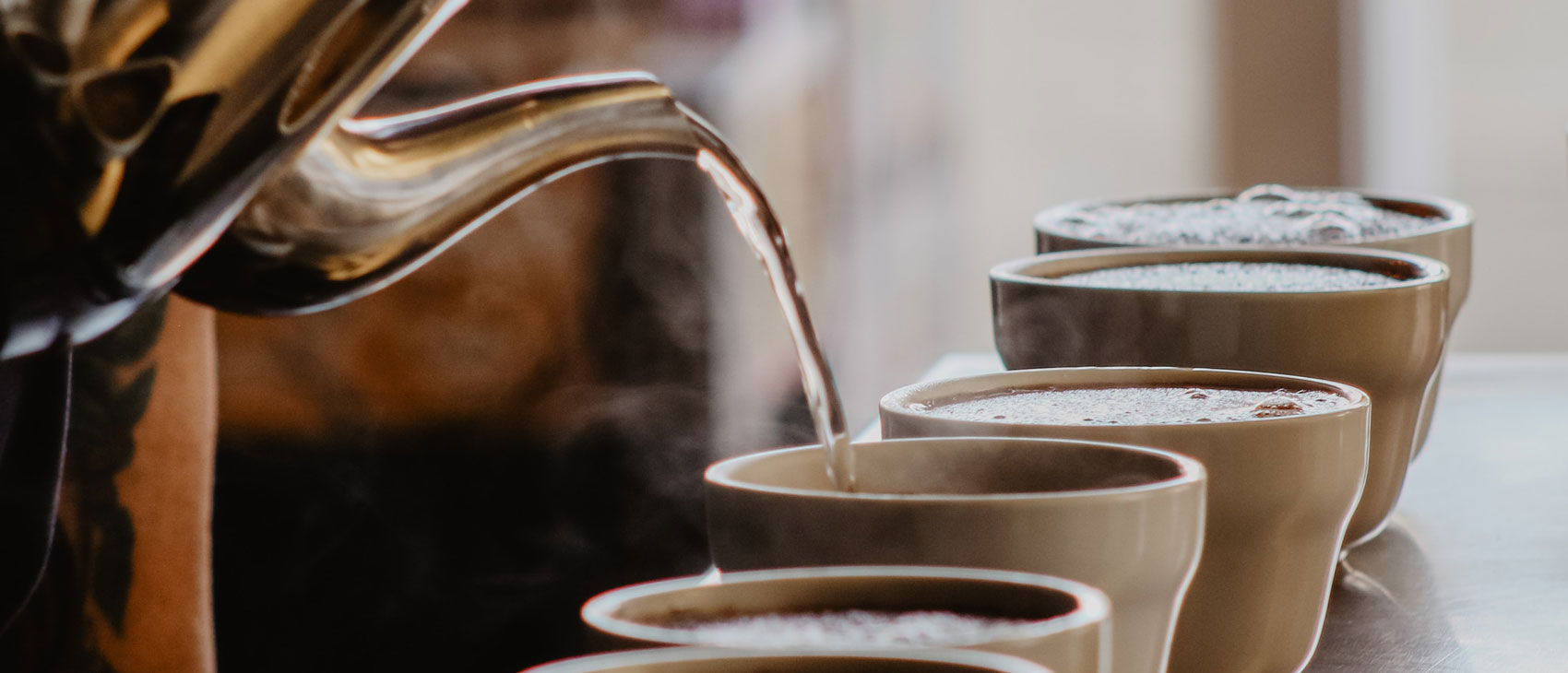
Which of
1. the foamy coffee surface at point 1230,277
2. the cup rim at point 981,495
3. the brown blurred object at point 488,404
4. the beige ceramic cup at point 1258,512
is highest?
the foamy coffee surface at point 1230,277

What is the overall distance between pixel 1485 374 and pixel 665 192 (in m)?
1.44

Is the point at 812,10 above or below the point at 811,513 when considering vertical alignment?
above

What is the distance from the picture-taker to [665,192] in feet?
7.32

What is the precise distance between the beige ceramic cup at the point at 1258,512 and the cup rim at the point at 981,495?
1 cm

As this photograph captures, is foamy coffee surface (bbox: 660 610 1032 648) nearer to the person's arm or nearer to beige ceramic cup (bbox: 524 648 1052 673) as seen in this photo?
beige ceramic cup (bbox: 524 648 1052 673)

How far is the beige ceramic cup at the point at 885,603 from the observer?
10.6 inches

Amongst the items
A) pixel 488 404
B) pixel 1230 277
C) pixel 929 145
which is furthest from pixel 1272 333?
pixel 929 145

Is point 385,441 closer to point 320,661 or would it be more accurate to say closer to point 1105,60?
point 320,661

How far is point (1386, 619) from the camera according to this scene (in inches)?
20.1

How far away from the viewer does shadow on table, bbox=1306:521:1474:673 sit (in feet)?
1.53

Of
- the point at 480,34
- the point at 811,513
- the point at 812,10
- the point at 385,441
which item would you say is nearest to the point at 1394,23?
the point at 812,10

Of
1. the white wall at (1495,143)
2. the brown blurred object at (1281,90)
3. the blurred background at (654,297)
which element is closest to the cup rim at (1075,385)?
the blurred background at (654,297)

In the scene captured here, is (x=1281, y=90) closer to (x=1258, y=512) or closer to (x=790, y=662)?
(x=1258, y=512)

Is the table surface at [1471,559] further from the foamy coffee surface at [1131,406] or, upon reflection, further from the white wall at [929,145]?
the white wall at [929,145]
